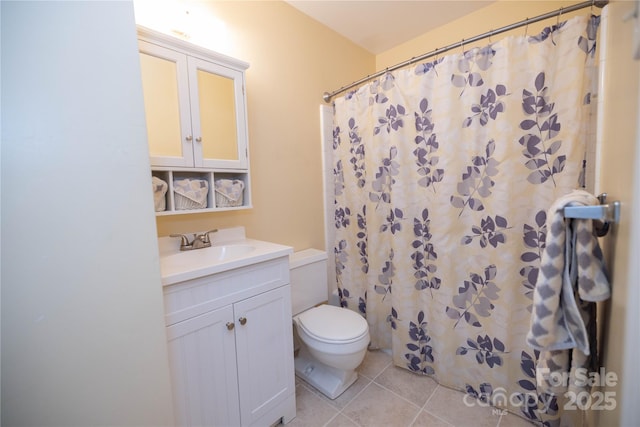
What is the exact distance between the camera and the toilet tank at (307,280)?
1.65 meters

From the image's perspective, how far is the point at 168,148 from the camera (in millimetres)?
1222

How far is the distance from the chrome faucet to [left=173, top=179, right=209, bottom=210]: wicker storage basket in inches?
7.1

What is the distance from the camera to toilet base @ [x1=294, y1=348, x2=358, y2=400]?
153 cm

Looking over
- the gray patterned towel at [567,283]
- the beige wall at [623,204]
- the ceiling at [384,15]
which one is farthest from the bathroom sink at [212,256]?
the ceiling at [384,15]

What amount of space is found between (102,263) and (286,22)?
1.85m

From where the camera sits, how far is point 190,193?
1.28 metres

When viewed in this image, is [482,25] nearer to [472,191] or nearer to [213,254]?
[472,191]

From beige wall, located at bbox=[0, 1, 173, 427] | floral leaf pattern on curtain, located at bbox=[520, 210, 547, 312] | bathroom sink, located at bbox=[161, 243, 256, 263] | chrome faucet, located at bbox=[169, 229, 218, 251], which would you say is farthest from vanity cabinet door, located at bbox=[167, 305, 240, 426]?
floral leaf pattern on curtain, located at bbox=[520, 210, 547, 312]

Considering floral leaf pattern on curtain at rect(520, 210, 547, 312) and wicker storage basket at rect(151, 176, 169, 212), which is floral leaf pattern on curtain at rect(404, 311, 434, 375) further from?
wicker storage basket at rect(151, 176, 169, 212)

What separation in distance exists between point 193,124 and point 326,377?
1.67m

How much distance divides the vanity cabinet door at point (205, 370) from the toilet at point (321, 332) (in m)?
0.50

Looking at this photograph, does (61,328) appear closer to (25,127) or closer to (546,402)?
(25,127)

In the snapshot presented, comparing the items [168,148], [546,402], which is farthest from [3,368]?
[546,402]

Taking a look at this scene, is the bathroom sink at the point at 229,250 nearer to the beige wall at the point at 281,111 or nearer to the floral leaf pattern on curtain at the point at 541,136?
the beige wall at the point at 281,111
